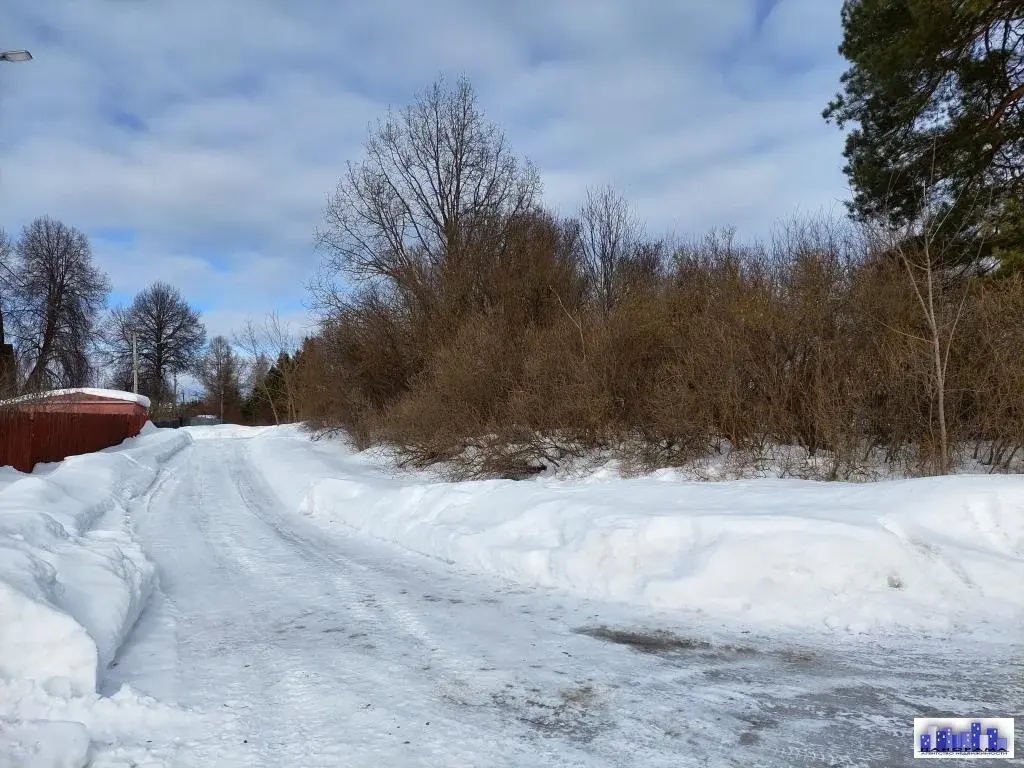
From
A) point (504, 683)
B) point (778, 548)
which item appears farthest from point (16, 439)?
point (778, 548)

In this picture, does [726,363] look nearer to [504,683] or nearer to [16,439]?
[504,683]

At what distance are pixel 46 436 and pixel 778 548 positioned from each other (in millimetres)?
22435

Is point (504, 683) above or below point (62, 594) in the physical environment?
below

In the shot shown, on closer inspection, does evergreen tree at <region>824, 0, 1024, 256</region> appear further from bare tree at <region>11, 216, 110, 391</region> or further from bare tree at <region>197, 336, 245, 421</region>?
bare tree at <region>197, 336, 245, 421</region>

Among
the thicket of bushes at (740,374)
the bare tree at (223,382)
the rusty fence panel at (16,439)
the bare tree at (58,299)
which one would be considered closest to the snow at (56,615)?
the thicket of bushes at (740,374)

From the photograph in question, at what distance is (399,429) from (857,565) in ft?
43.4

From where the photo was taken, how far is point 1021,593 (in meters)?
5.71

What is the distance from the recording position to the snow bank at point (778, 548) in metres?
5.74

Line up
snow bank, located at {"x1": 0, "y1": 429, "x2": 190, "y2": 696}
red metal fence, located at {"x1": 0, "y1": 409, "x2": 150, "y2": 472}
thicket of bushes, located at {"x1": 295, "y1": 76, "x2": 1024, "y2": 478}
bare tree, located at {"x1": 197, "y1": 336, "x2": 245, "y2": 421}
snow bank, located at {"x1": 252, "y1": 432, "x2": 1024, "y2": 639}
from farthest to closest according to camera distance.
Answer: bare tree, located at {"x1": 197, "y1": 336, "x2": 245, "y2": 421} → red metal fence, located at {"x1": 0, "y1": 409, "x2": 150, "y2": 472} → thicket of bushes, located at {"x1": 295, "y1": 76, "x2": 1024, "y2": 478} → snow bank, located at {"x1": 252, "y1": 432, "x2": 1024, "y2": 639} → snow bank, located at {"x1": 0, "y1": 429, "x2": 190, "y2": 696}

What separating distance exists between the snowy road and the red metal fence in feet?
49.3

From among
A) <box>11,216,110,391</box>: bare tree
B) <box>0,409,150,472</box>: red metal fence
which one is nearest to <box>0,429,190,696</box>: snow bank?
<box>0,409,150,472</box>: red metal fence

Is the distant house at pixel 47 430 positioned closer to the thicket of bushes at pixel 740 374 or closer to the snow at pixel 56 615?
the thicket of bushes at pixel 740 374

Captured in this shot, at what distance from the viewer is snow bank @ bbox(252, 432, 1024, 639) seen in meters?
5.74

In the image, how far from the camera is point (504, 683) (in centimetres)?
451
